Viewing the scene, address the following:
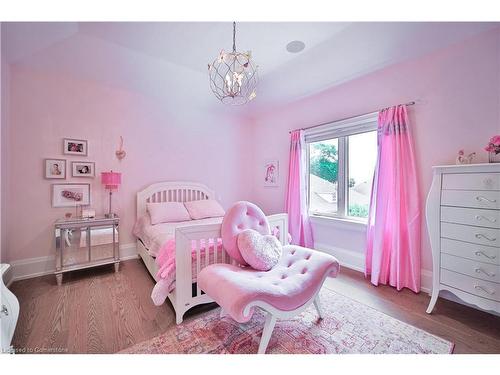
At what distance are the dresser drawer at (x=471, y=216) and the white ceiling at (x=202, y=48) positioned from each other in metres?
1.58

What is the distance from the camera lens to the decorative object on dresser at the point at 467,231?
1.46 metres

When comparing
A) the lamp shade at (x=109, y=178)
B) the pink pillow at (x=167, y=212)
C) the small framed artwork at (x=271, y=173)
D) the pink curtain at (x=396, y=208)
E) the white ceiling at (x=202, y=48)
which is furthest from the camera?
the small framed artwork at (x=271, y=173)

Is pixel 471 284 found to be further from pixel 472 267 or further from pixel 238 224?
pixel 238 224

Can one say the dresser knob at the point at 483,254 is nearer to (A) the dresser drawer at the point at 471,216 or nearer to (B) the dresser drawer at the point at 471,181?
(A) the dresser drawer at the point at 471,216

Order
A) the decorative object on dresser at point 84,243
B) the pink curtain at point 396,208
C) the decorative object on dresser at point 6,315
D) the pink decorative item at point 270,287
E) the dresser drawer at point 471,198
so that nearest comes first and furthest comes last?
the decorative object on dresser at point 6,315, the pink decorative item at point 270,287, the dresser drawer at point 471,198, the pink curtain at point 396,208, the decorative object on dresser at point 84,243

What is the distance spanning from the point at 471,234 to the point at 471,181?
39 cm

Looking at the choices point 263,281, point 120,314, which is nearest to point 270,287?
point 263,281

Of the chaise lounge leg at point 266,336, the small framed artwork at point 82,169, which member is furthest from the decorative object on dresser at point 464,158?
the small framed artwork at point 82,169

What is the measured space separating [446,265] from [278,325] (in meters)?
Result: 1.43

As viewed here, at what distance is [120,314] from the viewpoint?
1.73m

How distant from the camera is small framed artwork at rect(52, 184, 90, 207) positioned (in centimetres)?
254

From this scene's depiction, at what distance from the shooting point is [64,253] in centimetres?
231
